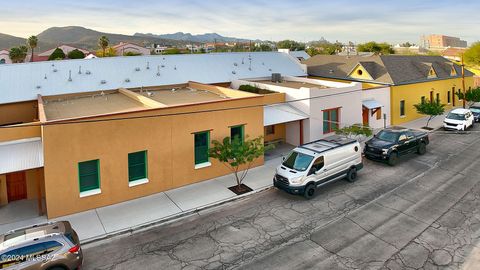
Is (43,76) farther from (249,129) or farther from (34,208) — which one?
(249,129)

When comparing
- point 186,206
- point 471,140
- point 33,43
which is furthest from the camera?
point 33,43

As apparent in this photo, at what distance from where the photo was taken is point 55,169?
15852 millimetres

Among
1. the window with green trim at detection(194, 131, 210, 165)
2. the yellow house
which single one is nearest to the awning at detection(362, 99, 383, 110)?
the yellow house

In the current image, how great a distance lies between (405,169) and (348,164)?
4819 mm

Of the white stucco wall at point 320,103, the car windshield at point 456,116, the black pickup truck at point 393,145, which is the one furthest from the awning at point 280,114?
the car windshield at point 456,116

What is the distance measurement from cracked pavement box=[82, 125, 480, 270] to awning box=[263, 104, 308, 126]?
606cm

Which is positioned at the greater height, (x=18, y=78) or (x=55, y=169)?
(x=18, y=78)

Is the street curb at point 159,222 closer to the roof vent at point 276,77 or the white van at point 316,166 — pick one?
the white van at point 316,166

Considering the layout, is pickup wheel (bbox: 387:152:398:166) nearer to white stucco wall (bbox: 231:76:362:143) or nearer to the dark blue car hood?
the dark blue car hood

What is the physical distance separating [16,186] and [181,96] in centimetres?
1112

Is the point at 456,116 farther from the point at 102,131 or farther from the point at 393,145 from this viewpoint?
the point at 102,131

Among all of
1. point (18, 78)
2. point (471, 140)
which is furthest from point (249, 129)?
point (471, 140)

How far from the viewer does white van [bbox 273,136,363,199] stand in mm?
17484

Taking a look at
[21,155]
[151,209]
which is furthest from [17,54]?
[151,209]
